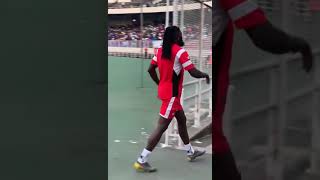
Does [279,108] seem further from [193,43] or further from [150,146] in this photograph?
[193,43]

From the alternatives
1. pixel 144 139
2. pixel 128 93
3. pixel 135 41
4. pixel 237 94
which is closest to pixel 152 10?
pixel 135 41

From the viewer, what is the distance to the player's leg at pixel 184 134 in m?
5.21

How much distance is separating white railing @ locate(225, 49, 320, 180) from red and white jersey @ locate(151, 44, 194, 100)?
3030mm

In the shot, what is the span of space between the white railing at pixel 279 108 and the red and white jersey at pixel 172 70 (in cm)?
303

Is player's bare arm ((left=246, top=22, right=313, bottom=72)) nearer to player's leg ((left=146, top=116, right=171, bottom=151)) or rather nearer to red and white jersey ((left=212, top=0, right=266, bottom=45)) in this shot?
red and white jersey ((left=212, top=0, right=266, bottom=45))

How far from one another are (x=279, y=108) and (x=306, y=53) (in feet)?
0.75

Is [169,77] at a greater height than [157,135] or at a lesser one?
greater

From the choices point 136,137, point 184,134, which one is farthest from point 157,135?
point 136,137

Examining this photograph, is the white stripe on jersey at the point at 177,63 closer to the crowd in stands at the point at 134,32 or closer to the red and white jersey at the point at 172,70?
the red and white jersey at the point at 172,70

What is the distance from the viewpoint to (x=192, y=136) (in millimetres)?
6660

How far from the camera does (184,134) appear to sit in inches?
213

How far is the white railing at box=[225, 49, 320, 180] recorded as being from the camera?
1.83 m

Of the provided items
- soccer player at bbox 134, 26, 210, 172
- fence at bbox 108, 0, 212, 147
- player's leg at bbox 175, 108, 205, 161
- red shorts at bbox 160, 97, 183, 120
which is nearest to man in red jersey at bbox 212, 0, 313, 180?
soccer player at bbox 134, 26, 210, 172
